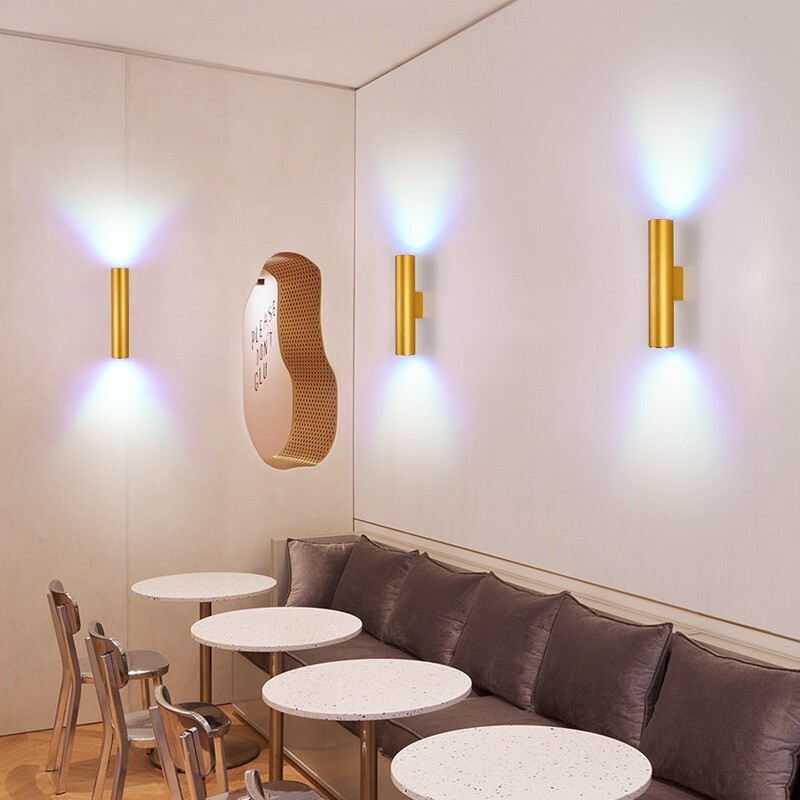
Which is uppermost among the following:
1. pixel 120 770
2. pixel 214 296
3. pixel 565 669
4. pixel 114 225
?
pixel 114 225

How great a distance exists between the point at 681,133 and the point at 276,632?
2.12m

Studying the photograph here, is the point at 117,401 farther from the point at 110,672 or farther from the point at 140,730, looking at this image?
the point at 110,672

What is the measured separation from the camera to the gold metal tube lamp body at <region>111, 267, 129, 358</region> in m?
4.82

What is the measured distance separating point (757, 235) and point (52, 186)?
3.25 metres

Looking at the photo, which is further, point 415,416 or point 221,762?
point 415,416

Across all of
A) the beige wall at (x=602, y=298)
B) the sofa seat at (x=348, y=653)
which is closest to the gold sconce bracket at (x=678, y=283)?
the beige wall at (x=602, y=298)

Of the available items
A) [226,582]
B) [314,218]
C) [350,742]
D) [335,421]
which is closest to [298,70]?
[314,218]

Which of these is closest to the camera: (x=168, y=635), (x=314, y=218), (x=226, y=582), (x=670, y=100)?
(x=670, y=100)

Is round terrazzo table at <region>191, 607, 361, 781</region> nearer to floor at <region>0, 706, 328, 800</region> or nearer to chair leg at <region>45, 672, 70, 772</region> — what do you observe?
floor at <region>0, 706, 328, 800</region>

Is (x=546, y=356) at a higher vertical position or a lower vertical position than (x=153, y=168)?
lower

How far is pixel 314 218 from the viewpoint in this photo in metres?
5.40

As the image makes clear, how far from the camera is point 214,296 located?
5176 mm

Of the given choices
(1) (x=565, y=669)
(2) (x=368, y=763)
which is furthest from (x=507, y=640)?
(2) (x=368, y=763)

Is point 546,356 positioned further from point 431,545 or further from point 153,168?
point 153,168
